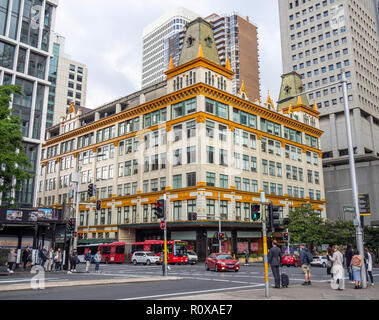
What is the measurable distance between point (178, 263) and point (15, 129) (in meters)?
28.3

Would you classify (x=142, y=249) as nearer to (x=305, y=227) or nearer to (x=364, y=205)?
(x=305, y=227)

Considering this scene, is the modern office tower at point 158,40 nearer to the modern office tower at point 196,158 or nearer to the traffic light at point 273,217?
the modern office tower at point 196,158

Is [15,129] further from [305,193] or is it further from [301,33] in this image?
[301,33]

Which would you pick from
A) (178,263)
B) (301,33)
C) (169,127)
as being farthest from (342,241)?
(301,33)

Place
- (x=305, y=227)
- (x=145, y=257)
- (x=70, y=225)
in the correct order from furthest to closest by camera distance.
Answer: (x=305, y=227) → (x=145, y=257) → (x=70, y=225)

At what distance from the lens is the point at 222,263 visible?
29.5m

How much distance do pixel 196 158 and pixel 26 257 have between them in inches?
1040

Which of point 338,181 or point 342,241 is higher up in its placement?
point 338,181

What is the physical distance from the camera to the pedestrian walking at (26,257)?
28408mm

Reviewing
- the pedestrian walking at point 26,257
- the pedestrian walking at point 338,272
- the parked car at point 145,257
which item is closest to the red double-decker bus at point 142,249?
the parked car at point 145,257

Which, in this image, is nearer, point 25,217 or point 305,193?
point 25,217

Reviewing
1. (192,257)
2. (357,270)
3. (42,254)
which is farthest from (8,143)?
(192,257)

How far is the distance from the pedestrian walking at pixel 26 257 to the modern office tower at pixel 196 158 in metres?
13.9
